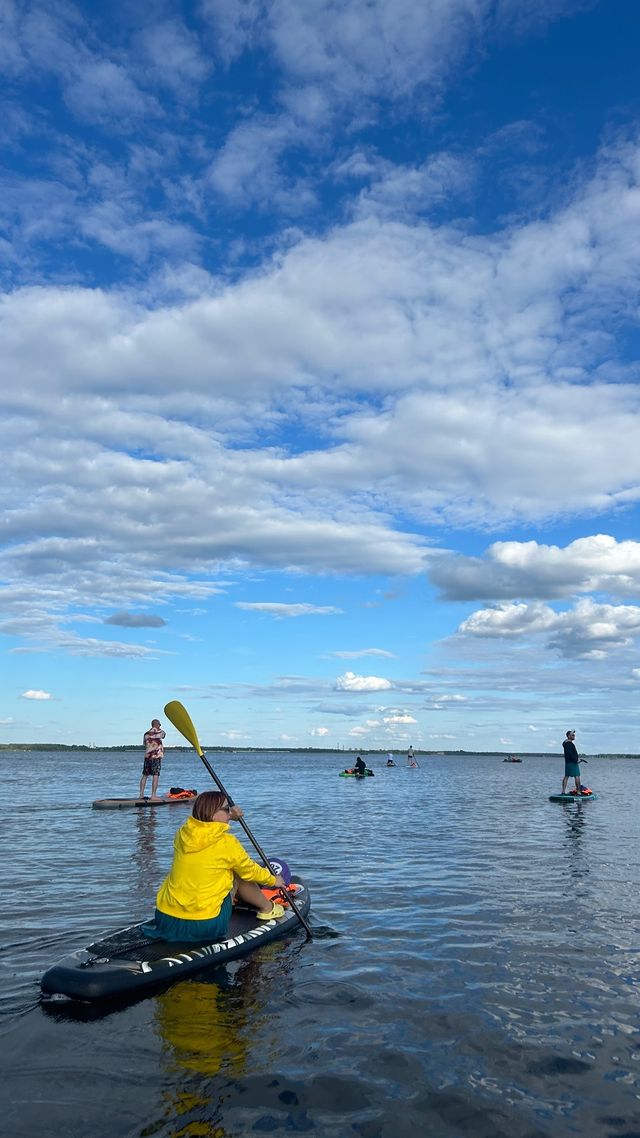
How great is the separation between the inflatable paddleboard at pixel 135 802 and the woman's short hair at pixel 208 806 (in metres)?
22.7

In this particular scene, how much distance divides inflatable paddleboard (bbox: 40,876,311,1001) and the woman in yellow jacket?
Result: 0.16 meters

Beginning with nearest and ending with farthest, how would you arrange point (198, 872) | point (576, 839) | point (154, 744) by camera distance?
point (198, 872), point (576, 839), point (154, 744)

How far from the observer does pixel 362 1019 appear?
7.17 m

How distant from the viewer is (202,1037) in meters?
6.65

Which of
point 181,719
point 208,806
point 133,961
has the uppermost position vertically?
point 181,719

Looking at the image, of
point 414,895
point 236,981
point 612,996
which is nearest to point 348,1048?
point 236,981

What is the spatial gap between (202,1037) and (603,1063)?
363cm

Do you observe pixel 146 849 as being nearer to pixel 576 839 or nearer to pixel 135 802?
pixel 576 839

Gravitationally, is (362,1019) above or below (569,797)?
above

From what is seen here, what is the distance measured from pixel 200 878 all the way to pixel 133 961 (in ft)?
3.72

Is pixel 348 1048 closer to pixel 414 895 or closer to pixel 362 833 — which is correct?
pixel 414 895

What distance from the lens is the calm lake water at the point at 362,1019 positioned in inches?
213

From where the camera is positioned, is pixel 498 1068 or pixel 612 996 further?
pixel 612 996

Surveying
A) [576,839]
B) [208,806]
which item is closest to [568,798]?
[576,839]
